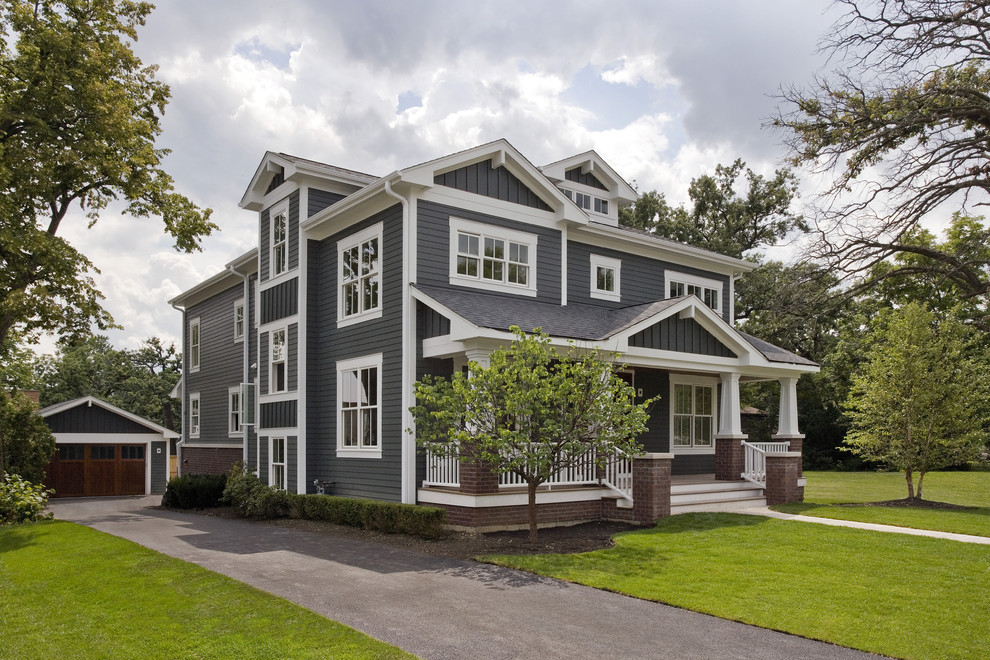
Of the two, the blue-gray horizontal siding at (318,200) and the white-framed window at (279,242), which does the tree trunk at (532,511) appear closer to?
the blue-gray horizontal siding at (318,200)

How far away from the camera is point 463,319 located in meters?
13.9

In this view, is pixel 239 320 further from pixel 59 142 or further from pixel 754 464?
pixel 754 464

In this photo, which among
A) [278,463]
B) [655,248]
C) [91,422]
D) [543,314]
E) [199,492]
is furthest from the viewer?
[91,422]

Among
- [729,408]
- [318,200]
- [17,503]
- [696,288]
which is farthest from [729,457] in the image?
[17,503]

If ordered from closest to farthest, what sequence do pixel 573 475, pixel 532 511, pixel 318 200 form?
1. pixel 532 511
2. pixel 573 475
3. pixel 318 200

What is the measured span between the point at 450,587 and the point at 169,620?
10.4 ft

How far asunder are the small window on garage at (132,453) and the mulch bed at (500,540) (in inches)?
705

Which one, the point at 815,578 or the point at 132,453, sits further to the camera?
the point at 132,453

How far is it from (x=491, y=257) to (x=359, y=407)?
4238 millimetres

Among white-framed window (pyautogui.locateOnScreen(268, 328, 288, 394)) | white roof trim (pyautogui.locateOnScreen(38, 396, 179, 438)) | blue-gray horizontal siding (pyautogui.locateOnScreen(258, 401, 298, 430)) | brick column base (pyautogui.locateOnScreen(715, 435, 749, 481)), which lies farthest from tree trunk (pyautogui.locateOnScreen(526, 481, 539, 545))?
white roof trim (pyautogui.locateOnScreen(38, 396, 179, 438))

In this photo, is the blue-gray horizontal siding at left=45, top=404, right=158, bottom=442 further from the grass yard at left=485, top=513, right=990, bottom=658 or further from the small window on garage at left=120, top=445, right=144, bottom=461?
the grass yard at left=485, top=513, right=990, bottom=658

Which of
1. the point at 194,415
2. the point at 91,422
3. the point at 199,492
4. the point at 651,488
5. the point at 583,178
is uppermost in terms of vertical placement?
the point at 583,178

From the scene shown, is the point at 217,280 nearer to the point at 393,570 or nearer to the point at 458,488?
the point at 458,488

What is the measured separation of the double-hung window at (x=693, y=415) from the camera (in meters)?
20.2
